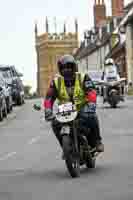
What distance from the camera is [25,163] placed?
568 inches

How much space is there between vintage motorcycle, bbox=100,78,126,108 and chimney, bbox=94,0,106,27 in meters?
92.5

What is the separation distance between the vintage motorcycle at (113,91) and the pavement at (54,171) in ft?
44.1

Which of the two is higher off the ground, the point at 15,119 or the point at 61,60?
the point at 61,60

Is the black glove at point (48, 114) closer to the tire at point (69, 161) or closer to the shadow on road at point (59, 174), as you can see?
the tire at point (69, 161)

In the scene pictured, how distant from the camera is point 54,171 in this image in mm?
12836

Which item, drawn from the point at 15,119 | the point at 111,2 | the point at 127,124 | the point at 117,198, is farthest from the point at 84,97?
the point at 111,2

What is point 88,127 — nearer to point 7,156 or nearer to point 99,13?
point 7,156

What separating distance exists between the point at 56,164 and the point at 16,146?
4.90 meters

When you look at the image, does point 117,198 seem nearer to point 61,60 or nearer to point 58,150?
point 61,60

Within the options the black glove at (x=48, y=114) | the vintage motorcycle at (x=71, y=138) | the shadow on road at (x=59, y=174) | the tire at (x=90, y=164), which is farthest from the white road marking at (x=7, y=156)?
the vintage motorcycle at (x=71, y=138)

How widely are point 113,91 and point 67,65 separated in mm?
24512

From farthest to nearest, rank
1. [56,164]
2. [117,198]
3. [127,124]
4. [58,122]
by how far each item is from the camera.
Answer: [127,124]
[56,164]
[58,122]
[117,198]

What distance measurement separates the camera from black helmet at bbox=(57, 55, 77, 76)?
12.1 meters

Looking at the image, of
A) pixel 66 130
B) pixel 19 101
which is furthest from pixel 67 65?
pixel 19 101
